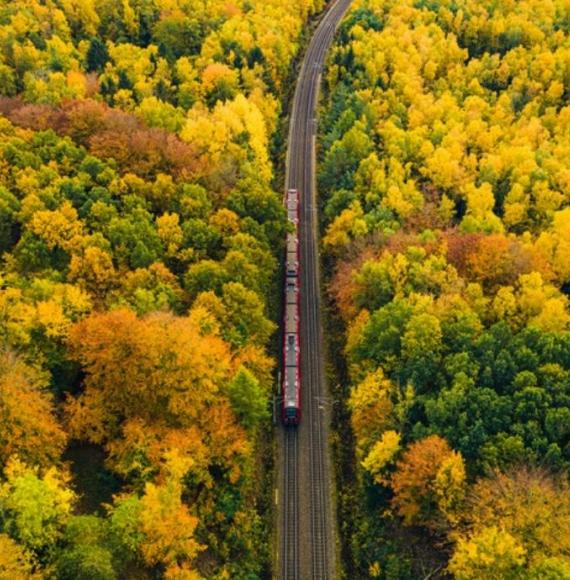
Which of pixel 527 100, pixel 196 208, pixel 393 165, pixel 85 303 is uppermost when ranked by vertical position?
pixel 527 100

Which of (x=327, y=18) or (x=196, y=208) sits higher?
(x=327, y=18)

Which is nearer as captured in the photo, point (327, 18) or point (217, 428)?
point (217, 428)

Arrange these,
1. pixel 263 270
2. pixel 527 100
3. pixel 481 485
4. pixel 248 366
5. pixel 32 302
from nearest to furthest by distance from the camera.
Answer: pixel 481 485 < pixel 32 302 < pixel 248 366 < pixel 263 270 < pixel 527 100

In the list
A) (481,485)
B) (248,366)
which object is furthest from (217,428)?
(481,485)

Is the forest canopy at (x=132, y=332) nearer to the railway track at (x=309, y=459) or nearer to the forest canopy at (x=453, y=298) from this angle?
the railway track at (x=309, y=459)

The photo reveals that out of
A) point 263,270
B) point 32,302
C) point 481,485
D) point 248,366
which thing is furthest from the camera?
point 263,270

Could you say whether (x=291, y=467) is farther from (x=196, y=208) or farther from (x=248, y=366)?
(x=196, y=208)
